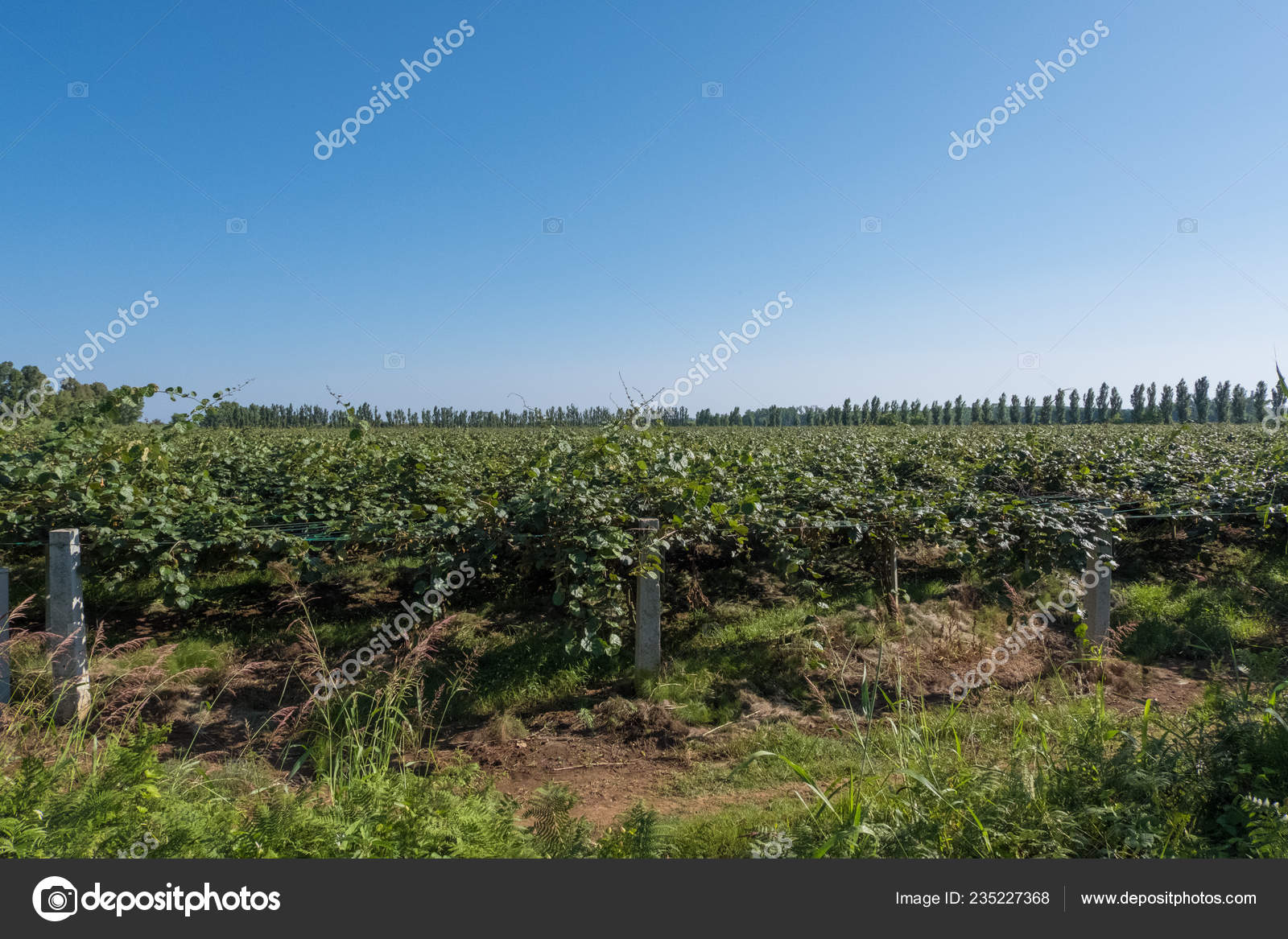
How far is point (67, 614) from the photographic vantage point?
17.6ft

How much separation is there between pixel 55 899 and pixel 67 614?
13.9 feet

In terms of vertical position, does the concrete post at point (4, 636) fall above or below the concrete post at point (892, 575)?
below

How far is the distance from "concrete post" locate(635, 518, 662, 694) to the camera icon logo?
157 inches

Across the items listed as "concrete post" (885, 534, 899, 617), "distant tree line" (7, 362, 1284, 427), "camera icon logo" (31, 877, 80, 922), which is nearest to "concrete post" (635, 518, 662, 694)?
"concrete post" (885, 534, 899, 617)

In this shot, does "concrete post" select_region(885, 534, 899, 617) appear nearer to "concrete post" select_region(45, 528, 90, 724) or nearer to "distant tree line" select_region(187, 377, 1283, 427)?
"concrete post" select_region(45, 528, 90, 724)

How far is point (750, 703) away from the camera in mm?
5402

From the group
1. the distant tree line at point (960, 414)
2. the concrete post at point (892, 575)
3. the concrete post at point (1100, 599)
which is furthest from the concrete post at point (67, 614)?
the distant tree line at point (960, 414)

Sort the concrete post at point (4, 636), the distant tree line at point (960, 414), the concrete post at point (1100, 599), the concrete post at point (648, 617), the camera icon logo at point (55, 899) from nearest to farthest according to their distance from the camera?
the camera icon logo at point (55, 899) → the concrete post at point (4, 636) → the concrete post at point (648, 617) → the concrete post at point (1100, 599) → the distant tree line at point (960, 414)

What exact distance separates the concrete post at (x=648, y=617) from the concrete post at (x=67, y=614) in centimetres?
443

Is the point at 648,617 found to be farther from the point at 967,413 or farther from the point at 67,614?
the point at 967,413

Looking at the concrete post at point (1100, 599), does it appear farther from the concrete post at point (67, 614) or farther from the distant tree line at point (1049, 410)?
the distant tree line at point (1049, 410)

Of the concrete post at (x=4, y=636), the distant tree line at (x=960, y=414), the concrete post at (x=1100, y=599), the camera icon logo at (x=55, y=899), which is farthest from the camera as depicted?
the distant tree line at (x=960, y=414)

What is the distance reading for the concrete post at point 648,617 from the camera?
573 centimetres

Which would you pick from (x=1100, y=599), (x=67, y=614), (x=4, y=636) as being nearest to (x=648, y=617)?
(x=1100, y=599)
